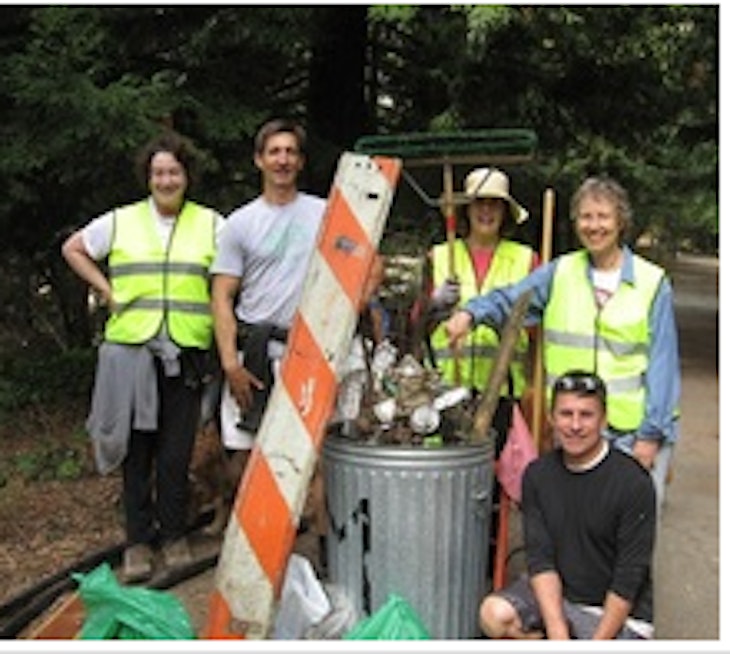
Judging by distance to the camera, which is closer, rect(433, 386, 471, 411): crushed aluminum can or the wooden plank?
the wooden plank

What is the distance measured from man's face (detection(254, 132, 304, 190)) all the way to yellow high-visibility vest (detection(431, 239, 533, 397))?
2.31ft

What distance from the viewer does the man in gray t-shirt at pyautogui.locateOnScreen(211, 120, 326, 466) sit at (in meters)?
4.44

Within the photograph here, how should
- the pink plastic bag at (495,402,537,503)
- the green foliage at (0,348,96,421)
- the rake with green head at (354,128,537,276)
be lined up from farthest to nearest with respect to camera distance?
the green foliage at (0,348,96,421)
the rake with green head at (354,128,537,276)
the pink plastic bag at (495,402,537,503)

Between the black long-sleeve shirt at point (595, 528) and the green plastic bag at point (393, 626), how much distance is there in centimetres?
59

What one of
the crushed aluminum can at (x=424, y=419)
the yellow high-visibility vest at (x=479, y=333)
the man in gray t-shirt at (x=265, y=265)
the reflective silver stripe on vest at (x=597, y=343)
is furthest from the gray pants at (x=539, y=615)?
the man in gray t-shirt at (x=265, y=265)

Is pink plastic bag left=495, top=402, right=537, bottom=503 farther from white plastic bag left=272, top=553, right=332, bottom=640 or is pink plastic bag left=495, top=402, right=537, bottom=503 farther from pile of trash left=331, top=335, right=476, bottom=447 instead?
white plastic bag left=272, top=553, right=332, bottom=640

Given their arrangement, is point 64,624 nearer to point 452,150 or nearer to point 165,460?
point 165,460

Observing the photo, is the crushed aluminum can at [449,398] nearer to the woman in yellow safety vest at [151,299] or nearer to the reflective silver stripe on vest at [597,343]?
the reflective silver stripe on vest at [597,343]

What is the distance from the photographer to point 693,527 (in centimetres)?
630

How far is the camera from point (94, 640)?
3.23 m

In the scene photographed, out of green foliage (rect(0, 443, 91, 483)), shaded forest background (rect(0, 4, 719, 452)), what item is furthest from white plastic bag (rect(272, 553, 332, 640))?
green foliage (rect(0, 443, 91, 483))

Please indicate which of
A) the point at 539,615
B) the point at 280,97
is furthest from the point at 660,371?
the point at 280,97

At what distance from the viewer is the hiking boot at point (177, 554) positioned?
4875mm

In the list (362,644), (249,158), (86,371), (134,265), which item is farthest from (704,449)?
(362,644)
